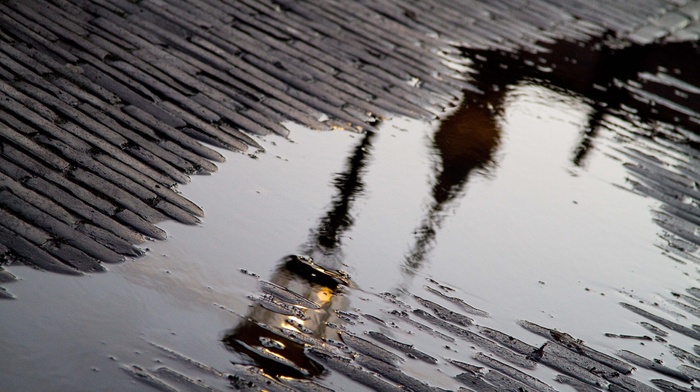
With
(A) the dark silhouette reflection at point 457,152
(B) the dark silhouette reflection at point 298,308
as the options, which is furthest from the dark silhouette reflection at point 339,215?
(A) the dark silhouette reflection at point 457,152

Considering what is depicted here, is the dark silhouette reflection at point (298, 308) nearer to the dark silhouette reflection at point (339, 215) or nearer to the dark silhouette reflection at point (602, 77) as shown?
the dark silhouette reflection at point (339, 215)

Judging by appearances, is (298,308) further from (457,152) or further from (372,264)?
(457,152)

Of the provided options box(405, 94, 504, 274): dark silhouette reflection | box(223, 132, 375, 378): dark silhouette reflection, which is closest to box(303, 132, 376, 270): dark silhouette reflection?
box(223, 132, 375, 378): dark silhouette reflection

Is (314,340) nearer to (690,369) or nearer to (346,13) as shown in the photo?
(690,369)

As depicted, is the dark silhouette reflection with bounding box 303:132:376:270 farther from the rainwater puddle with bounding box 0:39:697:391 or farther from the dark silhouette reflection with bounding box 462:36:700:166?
the dark silhouette reflection with bounding box 462:36:700:166

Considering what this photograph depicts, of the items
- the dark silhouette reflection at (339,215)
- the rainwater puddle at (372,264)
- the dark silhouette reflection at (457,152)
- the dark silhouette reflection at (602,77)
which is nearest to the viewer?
the rainwater puddle at (372,264)

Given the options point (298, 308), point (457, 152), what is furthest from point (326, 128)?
point (298, 308)

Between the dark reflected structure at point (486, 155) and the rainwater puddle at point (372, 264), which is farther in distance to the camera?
the dark reflected structure at point (486, 155)

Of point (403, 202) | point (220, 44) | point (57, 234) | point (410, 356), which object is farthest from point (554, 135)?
point (57, 234)
